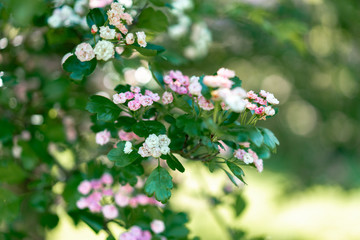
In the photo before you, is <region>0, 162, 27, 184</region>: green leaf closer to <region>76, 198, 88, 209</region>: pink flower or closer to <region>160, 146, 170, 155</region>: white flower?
<region>76, 198, 88, 209</region>: pink flower

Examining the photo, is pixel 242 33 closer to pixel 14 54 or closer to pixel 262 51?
pixel 262 51

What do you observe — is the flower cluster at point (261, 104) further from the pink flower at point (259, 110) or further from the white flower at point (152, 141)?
the white flower at point (152, 141)

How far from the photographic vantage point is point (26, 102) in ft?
5.09

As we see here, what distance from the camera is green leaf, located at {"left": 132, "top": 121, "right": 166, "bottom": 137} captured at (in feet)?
2.73

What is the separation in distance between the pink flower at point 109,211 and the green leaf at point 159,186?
1.12 ft

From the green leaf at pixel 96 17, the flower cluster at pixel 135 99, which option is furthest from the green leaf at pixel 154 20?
the flower cluster at pixel 135 99

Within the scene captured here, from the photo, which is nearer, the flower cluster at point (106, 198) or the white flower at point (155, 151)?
the white flower at point (155, 151)

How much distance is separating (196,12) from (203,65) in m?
1.28

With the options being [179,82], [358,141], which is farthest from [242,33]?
[358,141]

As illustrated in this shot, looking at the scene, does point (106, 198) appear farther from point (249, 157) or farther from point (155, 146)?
point (249, 157)

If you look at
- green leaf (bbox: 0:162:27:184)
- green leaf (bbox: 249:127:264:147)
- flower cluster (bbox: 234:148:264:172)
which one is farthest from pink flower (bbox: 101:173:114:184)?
green leaf (bbox: 249:127:264:147)

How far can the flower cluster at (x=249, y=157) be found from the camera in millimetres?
836

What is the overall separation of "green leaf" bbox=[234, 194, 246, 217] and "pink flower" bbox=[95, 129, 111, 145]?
693mm

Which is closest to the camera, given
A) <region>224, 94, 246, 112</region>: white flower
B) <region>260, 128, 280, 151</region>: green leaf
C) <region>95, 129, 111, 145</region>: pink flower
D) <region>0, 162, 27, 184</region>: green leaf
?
<region>224, 94, 246, 112</region>: white flower
